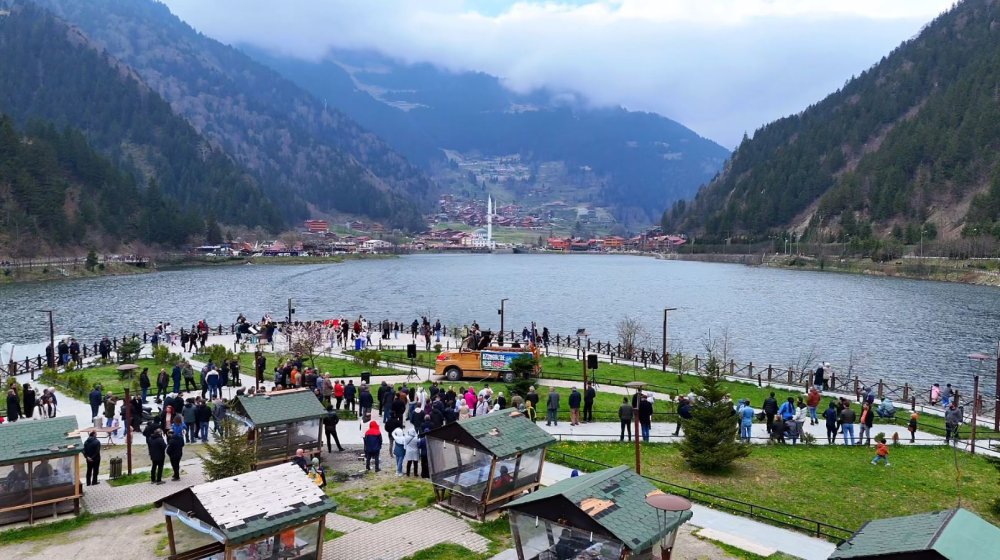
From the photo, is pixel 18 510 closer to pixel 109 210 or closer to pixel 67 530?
pixel 67 530

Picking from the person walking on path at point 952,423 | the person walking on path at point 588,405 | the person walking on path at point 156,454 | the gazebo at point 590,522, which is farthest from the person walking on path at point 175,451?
the person walking on path at point 952,423

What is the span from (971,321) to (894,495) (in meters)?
60.8

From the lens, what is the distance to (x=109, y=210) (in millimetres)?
144125

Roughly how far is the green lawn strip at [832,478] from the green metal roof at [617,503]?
5380 millimetres

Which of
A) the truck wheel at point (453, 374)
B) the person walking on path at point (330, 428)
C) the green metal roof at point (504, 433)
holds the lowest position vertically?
the truck wheel at point (453, 374)

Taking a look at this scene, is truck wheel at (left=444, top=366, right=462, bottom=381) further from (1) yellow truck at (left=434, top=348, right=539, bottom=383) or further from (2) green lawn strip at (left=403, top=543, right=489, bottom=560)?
(2) green lawn strip at (left=403, top=543, right=489, bottom=560)

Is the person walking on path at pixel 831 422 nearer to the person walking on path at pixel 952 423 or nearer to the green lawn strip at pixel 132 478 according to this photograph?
the person walking on path at pixel 952 423

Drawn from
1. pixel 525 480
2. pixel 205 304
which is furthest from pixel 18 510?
pixel 205 304

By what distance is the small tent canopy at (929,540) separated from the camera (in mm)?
8789

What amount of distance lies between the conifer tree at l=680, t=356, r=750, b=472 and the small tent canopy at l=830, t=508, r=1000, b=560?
8.25m

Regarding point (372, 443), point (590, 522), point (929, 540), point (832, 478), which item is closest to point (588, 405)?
point (832, 478)

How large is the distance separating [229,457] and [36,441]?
399cm

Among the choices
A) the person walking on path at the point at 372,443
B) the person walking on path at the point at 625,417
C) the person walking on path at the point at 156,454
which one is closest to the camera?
the person walking on path at the point at 156,454

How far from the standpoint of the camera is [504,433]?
1539 cm
